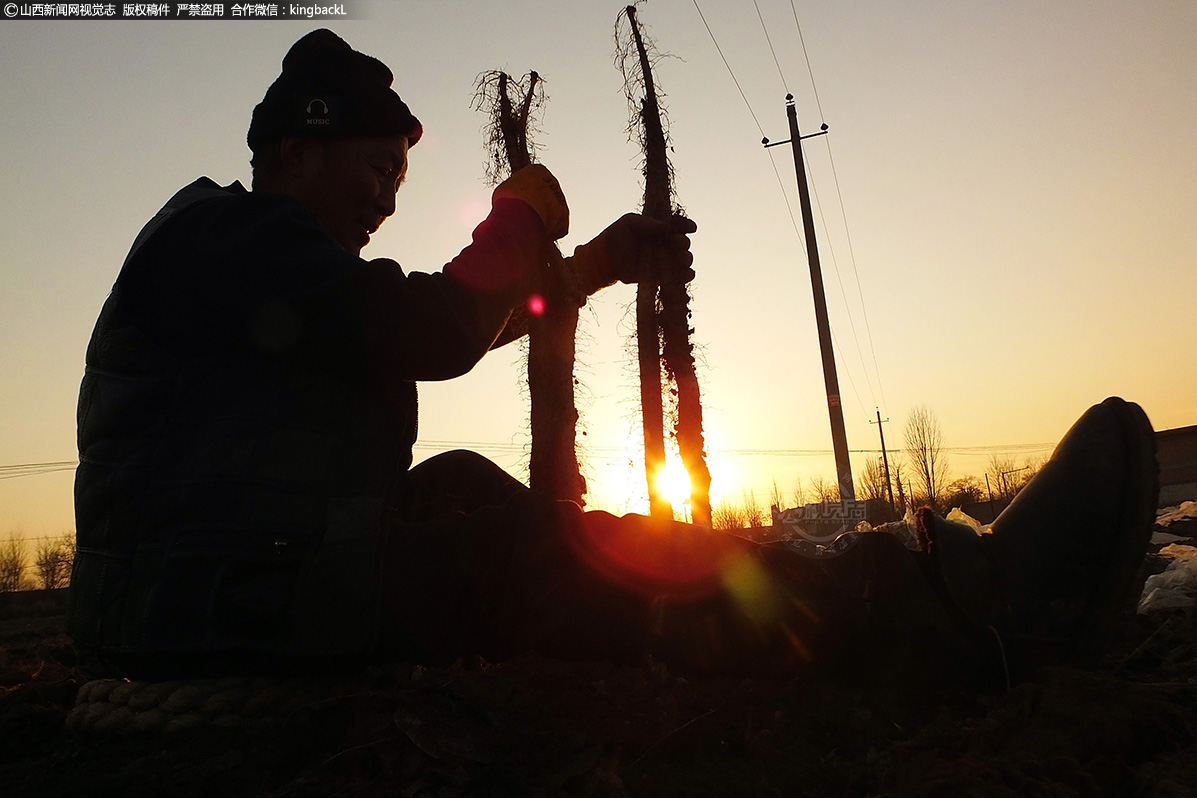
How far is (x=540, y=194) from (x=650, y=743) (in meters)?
1.32

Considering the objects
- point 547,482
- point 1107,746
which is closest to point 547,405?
point 547,482

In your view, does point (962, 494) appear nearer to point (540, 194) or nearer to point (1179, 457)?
point (1179, 457)

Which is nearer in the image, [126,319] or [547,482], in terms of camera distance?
[126,319]

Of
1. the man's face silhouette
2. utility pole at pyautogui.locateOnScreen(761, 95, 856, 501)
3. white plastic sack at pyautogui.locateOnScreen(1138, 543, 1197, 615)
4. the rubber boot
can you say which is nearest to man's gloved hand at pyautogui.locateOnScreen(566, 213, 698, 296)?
the man's face silhouette

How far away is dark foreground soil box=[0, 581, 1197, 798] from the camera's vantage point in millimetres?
934

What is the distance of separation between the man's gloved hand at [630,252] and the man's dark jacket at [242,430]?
3.87 ft

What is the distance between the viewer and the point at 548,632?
1335 mm

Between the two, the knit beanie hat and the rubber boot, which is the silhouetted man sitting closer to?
the rubber boot

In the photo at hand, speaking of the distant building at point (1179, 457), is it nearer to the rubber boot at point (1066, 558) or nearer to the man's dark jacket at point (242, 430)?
the rubber boot at point (1066, 558)

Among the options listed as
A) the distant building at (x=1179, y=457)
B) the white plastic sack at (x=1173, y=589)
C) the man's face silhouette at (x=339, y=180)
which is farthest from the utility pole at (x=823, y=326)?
the distant building at (x=1179, y=457)

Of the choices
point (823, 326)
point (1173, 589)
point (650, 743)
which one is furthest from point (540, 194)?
point (823, 326)

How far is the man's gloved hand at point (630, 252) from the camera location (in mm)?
2520

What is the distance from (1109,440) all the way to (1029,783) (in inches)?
32.9

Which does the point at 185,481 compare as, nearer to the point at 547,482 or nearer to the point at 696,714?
the point at 696,714
